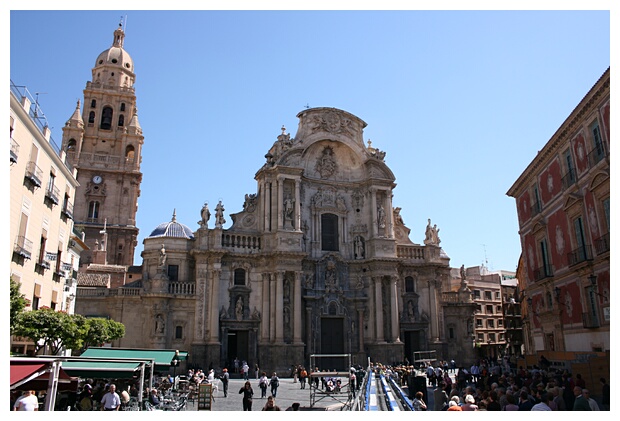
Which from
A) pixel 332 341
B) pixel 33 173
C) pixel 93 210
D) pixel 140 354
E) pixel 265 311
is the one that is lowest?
pixel 140 354

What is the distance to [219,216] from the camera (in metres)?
37.4

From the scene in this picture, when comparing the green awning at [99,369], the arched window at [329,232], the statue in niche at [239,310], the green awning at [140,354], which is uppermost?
the arched window at [329,232]

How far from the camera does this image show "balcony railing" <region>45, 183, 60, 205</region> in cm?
2262

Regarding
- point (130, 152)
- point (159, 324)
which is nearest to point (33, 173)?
point (159, 324)

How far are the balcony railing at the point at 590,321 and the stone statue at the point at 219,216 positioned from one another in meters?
23.5

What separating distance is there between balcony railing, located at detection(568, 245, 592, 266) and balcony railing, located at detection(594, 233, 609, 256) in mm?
731

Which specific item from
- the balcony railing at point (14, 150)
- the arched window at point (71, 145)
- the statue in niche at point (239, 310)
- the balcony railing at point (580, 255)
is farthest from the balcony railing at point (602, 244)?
the arched window at point (71, 145)

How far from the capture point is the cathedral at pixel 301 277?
35094 millimetres

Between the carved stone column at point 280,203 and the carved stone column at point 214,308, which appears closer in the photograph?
the carved stone column at point 214,308

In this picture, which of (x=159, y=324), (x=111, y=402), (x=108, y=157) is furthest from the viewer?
(x=108, y=157)

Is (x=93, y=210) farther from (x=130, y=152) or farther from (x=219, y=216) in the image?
(x=219, y=216)

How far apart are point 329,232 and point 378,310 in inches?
274

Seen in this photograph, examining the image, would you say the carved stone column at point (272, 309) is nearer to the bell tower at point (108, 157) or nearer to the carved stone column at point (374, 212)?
the carved stone column at point (374, 212)
